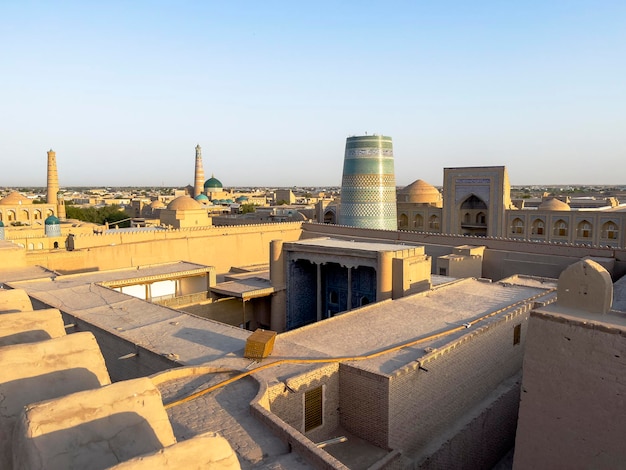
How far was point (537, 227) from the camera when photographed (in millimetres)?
24266

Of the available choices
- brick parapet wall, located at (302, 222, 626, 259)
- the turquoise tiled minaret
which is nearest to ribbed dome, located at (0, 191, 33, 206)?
brick parapet wall, located at (302, 222, 626, 259)

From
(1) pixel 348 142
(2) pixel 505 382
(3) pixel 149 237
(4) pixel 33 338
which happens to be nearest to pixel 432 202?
(1) pixel 348 142

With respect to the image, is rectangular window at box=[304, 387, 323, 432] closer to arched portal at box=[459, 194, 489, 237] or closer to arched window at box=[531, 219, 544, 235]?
arched window at box=[531, 219, 544, 235]

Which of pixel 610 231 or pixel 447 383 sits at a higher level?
pixel 610 231

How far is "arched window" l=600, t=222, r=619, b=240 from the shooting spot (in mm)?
21906

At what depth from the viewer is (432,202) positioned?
31.0 m

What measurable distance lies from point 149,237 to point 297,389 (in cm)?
1324

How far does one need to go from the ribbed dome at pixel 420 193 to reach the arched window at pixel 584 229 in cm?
931

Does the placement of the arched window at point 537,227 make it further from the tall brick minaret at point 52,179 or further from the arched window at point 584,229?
the tall brick minaret at point 52,179

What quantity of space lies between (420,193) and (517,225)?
7.54 meters

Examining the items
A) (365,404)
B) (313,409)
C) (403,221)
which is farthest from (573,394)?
(403,221)

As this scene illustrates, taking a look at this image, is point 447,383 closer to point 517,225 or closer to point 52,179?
point 517,225

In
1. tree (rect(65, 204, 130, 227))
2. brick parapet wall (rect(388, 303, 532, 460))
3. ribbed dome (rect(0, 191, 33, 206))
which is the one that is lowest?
brick parapet wall (rect(388, 303, 532, 460))

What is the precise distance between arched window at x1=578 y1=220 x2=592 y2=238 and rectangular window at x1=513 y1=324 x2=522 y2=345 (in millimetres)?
15161
